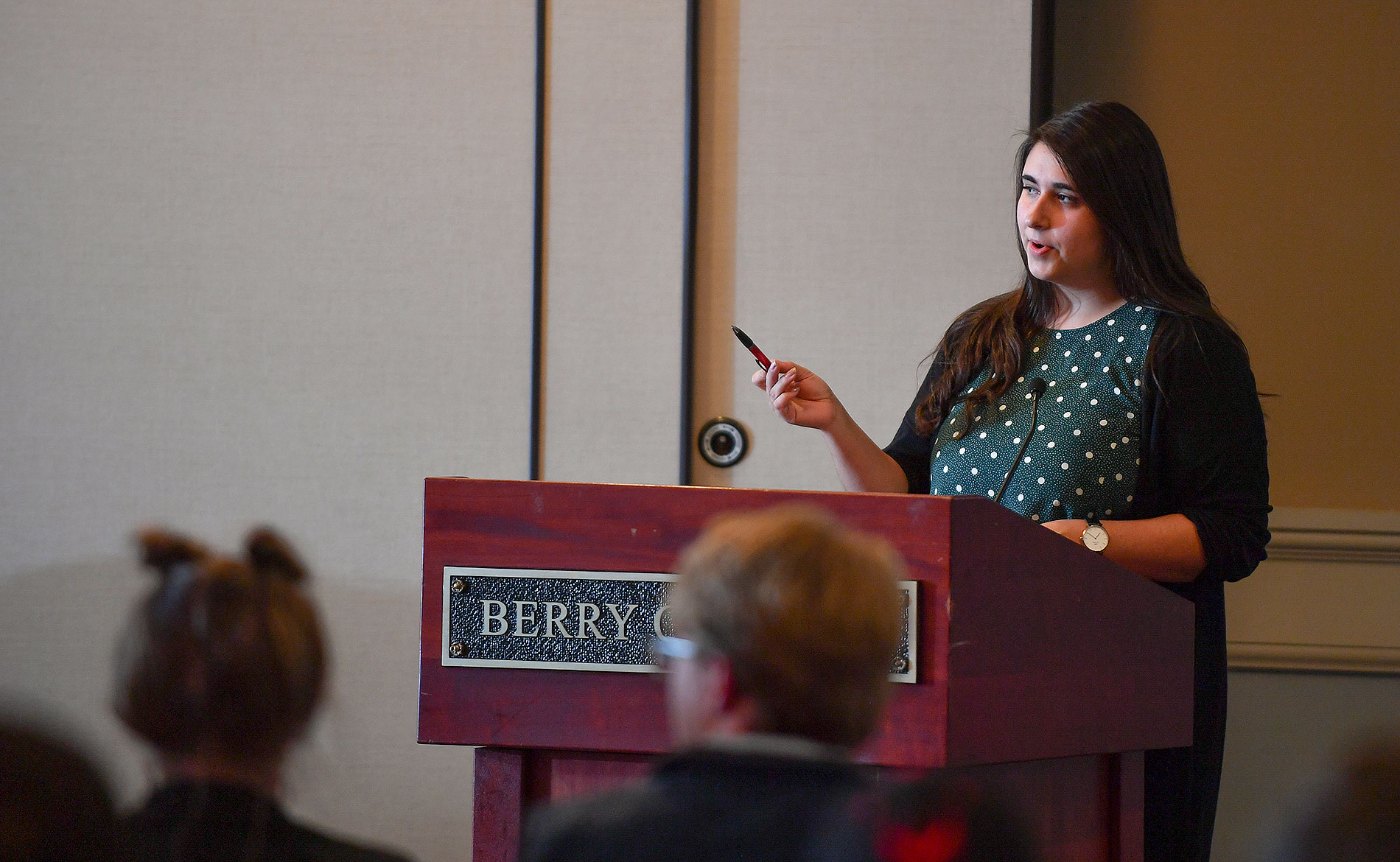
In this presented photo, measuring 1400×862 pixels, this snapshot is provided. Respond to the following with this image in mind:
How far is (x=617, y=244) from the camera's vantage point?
8.68ft

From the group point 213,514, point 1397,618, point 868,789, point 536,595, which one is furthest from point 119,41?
point 1397,618

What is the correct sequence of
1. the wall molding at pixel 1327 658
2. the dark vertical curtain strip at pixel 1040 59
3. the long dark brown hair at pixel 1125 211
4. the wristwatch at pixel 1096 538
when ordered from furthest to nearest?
1. the wall molding at pixel 1327 658
2. the dark vertical curtain strip at pixel 1040 59
3. the long dark brown hair at pixel 1125 211
4. the wristwatch at pixel 1096 538

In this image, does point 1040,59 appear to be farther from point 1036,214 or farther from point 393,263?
point 393,263

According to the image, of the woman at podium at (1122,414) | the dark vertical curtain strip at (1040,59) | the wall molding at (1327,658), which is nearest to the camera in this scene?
the woman at podium at (1122,414)

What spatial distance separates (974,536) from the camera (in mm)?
1278

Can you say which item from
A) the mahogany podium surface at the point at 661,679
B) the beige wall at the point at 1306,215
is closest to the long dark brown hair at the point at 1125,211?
the mahogany podium surface at the point at 661,679

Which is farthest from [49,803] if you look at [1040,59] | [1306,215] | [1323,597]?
[1306,215]

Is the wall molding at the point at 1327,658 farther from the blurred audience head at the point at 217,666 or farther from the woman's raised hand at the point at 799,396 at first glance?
the blurred audience head at the point at 217,666

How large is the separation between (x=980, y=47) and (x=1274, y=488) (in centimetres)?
105

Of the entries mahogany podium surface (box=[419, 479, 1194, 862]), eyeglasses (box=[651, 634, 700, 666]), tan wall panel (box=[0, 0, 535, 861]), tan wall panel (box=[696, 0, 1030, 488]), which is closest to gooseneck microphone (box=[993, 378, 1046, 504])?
mahogany podium surface (box=[419, 479, 1194, 862])

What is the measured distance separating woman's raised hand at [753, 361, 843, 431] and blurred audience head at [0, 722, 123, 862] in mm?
1021

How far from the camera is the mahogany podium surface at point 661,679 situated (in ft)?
4.11

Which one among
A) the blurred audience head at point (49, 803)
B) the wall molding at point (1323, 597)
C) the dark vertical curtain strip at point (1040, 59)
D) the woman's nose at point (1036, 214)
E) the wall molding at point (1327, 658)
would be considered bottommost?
the wall molding at point (1327, 658)

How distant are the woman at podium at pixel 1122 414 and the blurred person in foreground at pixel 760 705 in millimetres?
776
